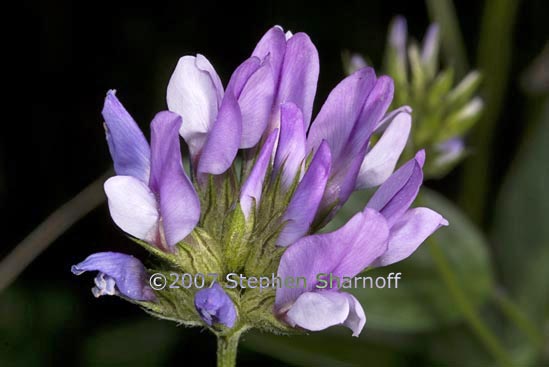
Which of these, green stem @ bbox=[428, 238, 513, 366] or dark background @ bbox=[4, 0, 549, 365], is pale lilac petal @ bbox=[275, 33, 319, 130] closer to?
green stem @ bbox=[428, 238, 513, 366]

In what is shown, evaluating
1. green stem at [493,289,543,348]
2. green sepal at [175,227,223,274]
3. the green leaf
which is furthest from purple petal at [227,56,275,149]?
green stem at [493,289,543,348]

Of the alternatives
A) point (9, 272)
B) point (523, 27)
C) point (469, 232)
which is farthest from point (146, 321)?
point (523, 27)

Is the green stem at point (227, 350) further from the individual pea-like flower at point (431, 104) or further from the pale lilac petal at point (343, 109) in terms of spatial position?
the individual pea-like flower at point (431, 104)

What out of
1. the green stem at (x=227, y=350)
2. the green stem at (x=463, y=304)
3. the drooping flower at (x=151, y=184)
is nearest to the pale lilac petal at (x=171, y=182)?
the drooping flower at (x=151, y=184)

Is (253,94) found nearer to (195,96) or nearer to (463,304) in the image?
(195,96)

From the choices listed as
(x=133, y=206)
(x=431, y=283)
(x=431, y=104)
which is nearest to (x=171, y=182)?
(x=133, y=206)

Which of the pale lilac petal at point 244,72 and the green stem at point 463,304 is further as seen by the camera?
the green stem at point 463,304
